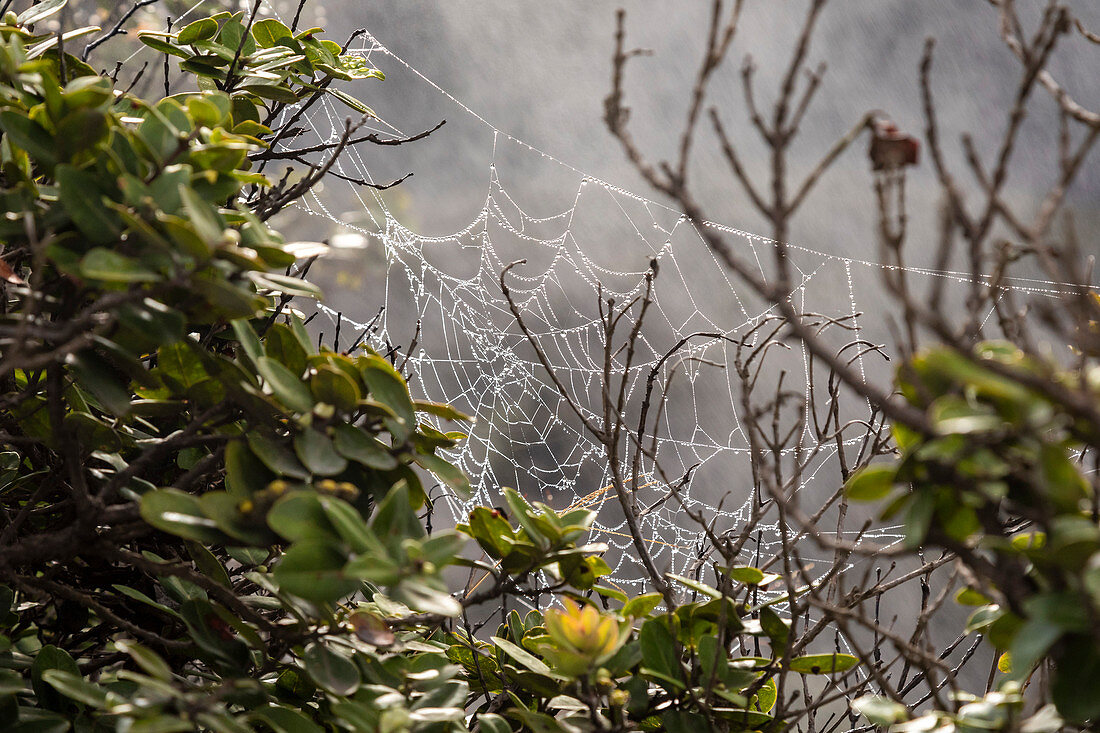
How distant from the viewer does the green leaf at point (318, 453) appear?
15.4 inches

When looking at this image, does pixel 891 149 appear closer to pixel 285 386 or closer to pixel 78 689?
pixel 285 386

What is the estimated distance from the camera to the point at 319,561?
0.35m

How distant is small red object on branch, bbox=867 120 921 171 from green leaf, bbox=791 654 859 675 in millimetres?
361

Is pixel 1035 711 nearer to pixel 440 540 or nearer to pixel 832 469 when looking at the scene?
pixel 440 540

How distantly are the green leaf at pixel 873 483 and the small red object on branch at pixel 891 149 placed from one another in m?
0.13

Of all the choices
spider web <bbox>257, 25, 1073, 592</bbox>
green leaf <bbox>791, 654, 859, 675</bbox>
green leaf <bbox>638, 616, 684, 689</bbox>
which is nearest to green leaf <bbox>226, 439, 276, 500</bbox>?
green leaf <bbox>638, 616, 684, 689</bbox>

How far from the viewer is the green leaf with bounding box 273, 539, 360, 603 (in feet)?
1.11

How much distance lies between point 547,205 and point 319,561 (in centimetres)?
270

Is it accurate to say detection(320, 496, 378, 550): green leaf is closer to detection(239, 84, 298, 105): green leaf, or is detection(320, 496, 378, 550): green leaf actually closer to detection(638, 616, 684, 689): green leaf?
detection(638, 616, 684, 689): green leaf

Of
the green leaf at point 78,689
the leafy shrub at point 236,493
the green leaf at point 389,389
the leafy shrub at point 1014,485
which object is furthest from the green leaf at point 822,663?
the green leaf at point 78,689

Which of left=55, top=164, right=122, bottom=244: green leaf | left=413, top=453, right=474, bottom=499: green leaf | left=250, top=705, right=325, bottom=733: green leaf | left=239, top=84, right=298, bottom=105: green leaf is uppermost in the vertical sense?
left=239, top=84, right=298, bottom=105: green leaf

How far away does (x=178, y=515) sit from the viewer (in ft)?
1.24

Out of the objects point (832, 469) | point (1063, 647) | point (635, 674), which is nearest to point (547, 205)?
point (832, 469)

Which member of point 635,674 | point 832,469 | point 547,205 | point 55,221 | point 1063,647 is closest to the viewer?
point 1063,647
